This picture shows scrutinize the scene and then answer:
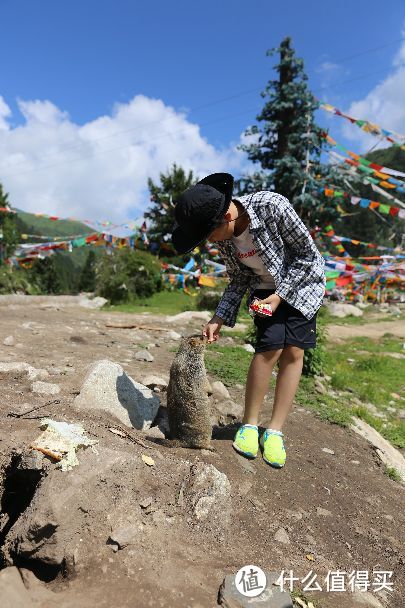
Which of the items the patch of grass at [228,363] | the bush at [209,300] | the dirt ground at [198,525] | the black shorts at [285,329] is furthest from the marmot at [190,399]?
the bush at [209,300]

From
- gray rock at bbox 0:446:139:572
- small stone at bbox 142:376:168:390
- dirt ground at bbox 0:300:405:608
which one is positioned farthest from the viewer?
small stone at bbox 142:376:168:390

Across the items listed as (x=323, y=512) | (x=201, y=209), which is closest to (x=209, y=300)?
(x=323, y=512)

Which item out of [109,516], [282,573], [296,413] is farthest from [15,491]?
[296,413]

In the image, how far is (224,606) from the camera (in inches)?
64.6

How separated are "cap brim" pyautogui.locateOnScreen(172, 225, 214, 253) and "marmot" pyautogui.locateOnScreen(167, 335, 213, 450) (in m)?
0.67

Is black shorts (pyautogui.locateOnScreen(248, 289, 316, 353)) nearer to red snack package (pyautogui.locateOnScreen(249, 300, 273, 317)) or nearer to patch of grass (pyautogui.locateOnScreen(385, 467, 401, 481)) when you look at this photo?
red snack package (pyautogui.locateOnScreen(249, 300, 273, 317))

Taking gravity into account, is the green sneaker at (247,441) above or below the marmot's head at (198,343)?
below

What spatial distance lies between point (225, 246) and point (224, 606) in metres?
1.84

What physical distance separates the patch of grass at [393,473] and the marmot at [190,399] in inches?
61.9

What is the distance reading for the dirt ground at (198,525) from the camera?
173cm

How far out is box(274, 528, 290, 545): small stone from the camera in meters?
2.13

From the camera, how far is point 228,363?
530 cm

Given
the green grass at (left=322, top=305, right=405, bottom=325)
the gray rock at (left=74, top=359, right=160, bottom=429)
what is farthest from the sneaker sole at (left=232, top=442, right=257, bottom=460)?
the green grass at (left=322, top=305, right=405, bottom=325)

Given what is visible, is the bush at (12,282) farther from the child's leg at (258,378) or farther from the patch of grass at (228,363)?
the child's leg at (258,378)
